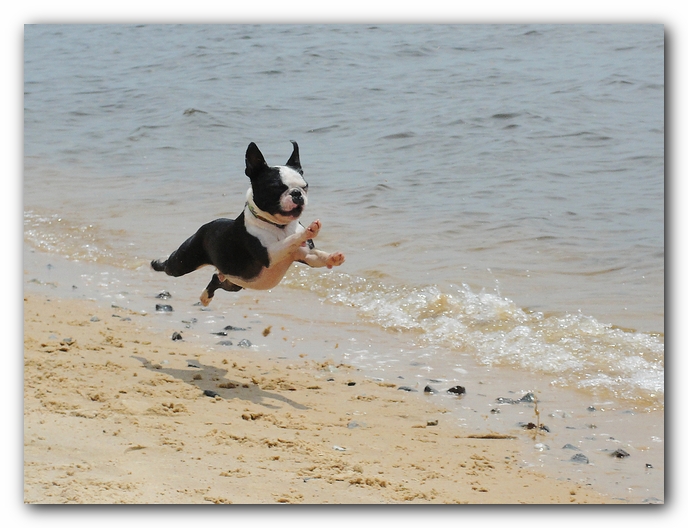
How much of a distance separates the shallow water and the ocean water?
21 millimetres

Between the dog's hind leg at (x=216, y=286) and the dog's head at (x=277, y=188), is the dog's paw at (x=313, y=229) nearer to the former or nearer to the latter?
the dog's head at (x=277, y=188)

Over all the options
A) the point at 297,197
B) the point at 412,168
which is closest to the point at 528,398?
the point at 297,197

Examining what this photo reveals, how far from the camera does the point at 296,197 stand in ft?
13.1

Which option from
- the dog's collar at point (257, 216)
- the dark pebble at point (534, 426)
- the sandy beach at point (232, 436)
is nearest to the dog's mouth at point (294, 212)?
the dog's collar at point (257, 216)

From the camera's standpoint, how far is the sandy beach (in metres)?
3.79

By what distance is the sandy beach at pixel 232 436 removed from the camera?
3793 millimetres

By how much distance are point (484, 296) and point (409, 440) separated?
7.78 ft

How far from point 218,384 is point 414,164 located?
3.83m

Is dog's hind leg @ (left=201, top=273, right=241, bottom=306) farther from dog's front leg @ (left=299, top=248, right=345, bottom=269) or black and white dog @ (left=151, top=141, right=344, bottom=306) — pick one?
dog's front leg @ (left=299, top=248, right=345, bottom=269)

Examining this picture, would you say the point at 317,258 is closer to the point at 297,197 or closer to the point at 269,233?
the point at 269,233

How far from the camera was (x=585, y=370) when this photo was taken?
553 cm

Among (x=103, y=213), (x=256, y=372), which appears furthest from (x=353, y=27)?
(x=103, y=213)

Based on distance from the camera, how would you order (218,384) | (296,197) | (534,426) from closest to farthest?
(296,197) < (534,426) < (218,384)

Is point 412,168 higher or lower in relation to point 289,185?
lower
